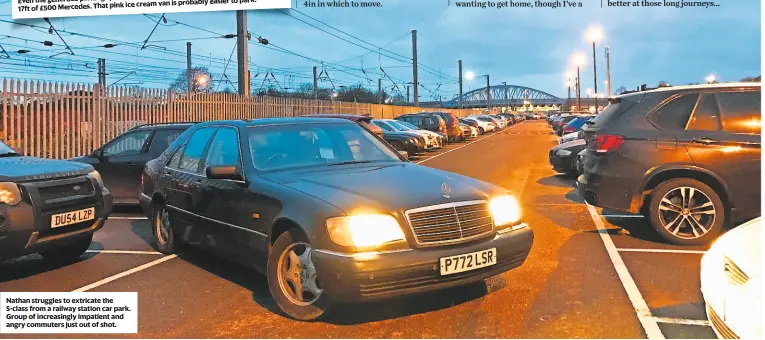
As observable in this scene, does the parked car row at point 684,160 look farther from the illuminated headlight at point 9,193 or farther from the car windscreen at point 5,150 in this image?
the car windscreen at point 5,150

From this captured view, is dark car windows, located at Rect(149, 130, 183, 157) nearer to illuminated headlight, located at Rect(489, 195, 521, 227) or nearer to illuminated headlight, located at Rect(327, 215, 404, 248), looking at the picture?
illuminated headlight, located at Rect(327, 215, 404, 248)

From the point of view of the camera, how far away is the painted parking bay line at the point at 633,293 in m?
3.88

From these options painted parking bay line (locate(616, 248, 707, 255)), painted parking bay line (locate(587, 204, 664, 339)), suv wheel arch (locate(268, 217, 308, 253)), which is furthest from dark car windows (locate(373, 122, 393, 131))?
suv wheel arch (locate(268, 217, 308, 253))

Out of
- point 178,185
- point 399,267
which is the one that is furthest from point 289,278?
point 178,185

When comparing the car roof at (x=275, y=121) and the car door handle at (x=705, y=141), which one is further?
the car door handle at (x=705, y=141)

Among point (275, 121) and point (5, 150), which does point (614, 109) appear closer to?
point (275, 121)

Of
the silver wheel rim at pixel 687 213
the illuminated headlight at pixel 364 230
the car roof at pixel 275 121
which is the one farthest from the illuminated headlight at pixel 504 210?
the silver wheel rim at pixel 687 213

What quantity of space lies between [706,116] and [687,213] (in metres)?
1.06

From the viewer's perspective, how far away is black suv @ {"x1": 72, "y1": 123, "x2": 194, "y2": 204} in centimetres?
891

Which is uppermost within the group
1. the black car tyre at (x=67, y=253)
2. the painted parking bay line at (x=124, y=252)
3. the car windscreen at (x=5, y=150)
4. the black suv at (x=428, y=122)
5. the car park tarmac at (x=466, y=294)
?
the black suv at (x=428, y=122)

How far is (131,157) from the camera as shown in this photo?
9016mm

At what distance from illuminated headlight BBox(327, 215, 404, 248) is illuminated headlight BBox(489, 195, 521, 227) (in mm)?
830

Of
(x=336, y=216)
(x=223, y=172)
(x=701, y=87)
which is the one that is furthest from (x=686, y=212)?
(x=223, y=172)

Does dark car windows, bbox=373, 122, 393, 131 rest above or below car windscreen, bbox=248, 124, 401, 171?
above
